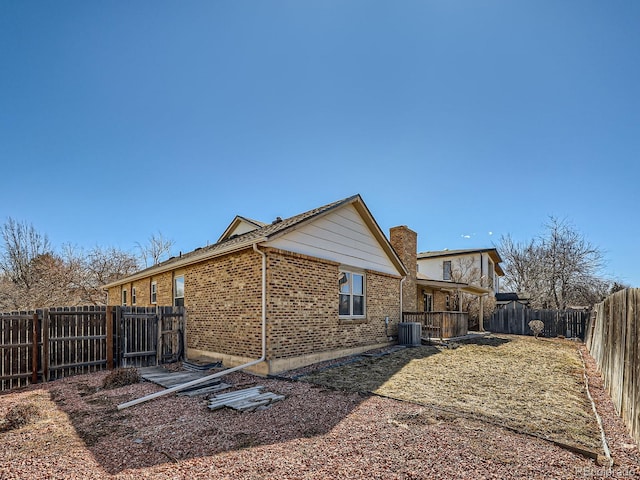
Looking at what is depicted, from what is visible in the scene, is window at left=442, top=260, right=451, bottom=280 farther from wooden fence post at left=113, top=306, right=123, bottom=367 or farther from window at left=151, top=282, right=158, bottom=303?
wooden fence post at left=113, top=306, right=123, bottom=367

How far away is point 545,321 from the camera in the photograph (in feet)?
70.2

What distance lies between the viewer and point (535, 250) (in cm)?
3622

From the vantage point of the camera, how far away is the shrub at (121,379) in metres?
7.71

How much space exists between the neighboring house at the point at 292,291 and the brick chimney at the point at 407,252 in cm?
356

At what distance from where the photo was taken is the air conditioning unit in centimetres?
1386

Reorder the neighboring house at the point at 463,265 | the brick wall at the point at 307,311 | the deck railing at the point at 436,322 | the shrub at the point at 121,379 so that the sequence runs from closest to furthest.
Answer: the shrub at the point at 121,379
the brick wall at the point at 307,311
the deck railing at the point at 436,322
the neighboring house at the point at 463,265

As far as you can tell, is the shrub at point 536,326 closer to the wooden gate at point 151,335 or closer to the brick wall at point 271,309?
the brick wall at point 271,309

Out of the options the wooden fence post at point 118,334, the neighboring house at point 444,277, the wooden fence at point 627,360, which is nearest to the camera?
the wooden fence at point 627,360

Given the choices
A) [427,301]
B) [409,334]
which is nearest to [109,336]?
[409,334]

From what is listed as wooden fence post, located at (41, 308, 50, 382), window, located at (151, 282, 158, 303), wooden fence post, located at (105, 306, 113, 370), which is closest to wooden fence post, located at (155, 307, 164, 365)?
wooden fence post, located at (105, 306, 113, 370)

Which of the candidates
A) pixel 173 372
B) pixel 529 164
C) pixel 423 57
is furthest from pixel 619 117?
pixel 173 372

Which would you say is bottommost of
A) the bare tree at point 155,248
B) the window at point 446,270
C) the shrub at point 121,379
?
the shrub at point 121,379

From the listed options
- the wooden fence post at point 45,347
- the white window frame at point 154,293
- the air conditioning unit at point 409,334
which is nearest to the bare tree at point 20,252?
the white window frame at point 154,293

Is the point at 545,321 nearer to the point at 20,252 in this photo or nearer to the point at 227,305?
the point at 227,305
